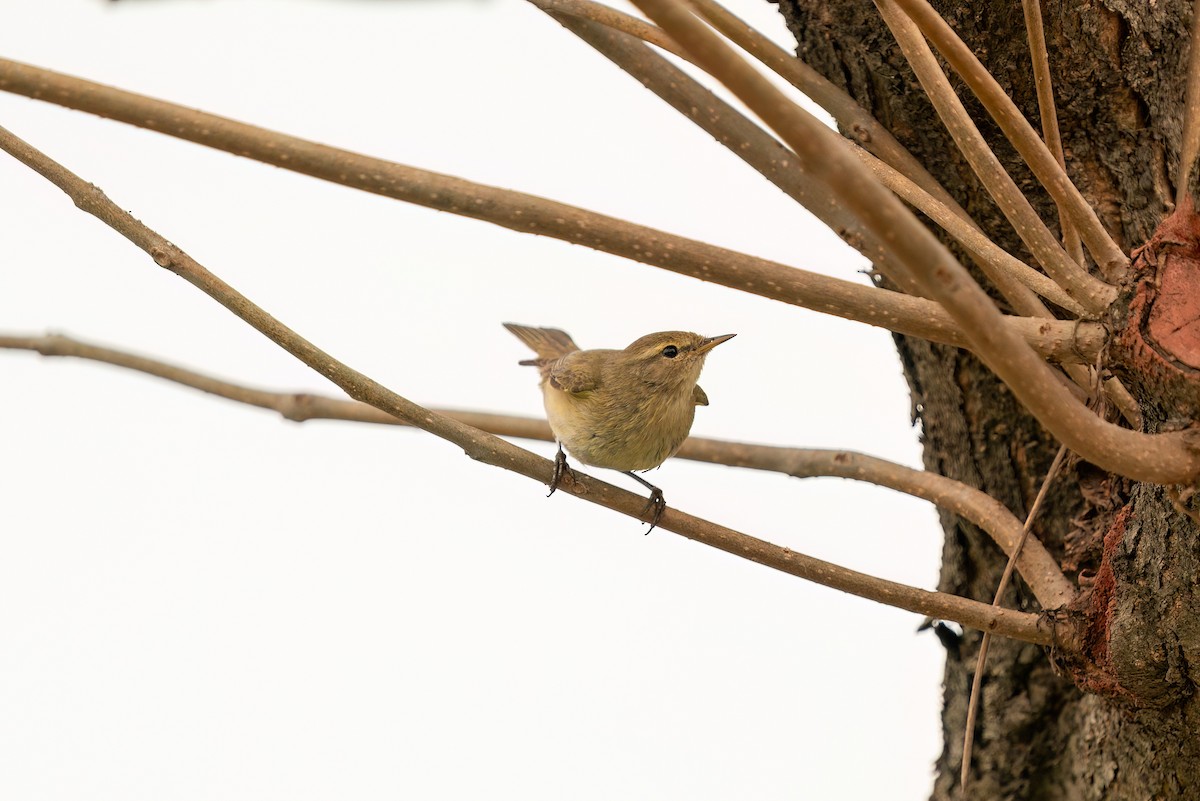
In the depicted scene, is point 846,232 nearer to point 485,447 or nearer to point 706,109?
point 706,109

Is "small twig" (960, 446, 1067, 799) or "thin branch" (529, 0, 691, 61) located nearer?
"thin branch" (529, 0, 691, 61)

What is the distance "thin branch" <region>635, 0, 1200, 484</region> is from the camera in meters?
1.12

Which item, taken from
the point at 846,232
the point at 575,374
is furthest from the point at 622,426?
the point at 846,232

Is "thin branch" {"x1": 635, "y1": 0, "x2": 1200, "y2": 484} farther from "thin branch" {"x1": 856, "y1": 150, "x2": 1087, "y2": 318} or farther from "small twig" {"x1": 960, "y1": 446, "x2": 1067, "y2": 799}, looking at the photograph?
"small twig" {"x1": 960, "y1": 446, "x2": 1067, "y2": 799}

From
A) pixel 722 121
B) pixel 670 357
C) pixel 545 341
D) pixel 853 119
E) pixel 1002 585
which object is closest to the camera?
pixel 722 121

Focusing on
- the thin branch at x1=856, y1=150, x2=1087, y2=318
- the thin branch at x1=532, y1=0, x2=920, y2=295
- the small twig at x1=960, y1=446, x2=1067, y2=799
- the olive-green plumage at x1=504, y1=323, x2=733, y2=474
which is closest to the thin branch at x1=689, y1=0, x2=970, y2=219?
the thin branch at x1=856, y1=150, x2=1087, y2=318

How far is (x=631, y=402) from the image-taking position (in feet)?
9.16

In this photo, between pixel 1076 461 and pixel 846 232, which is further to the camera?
pixel 1076 461

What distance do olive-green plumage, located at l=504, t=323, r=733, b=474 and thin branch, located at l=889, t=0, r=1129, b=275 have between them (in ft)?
3.87

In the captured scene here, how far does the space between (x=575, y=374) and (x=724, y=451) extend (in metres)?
0.42

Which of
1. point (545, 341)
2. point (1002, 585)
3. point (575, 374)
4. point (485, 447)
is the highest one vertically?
point (545, 341)

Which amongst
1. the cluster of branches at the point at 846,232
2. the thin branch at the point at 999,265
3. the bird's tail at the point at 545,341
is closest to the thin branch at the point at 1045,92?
the cluster of branches at the point at 846,232

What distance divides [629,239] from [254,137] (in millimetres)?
466

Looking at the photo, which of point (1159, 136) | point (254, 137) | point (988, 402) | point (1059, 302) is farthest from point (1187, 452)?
point (254, 137)
